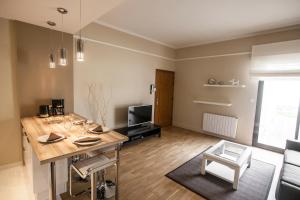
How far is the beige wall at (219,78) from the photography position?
3986 mm

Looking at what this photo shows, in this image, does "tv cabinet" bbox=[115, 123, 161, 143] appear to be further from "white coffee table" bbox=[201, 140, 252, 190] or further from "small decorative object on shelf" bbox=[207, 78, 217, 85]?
"small decorative object on shelf" bbox=[207, 78, 217, 85]

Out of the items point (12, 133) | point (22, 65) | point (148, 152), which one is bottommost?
point (148, 152)

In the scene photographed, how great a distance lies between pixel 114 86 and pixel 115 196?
2.52 m

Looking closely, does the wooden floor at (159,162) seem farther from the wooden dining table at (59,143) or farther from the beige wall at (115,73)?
the beige wall at (115,73)

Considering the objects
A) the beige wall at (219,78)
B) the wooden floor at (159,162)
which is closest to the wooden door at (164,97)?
the beige wall at (219,78)

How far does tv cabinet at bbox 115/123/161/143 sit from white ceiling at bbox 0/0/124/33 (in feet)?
8.08

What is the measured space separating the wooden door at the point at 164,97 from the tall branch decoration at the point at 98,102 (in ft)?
6.10

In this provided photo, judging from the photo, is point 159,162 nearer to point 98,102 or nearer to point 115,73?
point 98,102

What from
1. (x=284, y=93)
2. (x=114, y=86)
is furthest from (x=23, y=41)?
(x=284, y=93)

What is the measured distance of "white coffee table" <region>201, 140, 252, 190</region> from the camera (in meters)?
2.34

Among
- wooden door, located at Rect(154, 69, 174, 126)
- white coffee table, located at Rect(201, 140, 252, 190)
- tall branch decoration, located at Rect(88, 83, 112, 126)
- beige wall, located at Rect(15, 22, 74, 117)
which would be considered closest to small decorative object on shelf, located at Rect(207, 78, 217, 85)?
wooden door, located at Rect(154, 69, 174, 126)

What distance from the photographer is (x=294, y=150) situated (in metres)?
2.79

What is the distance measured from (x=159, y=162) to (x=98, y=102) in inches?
75.6

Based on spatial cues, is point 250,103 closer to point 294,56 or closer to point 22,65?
point 294,56
